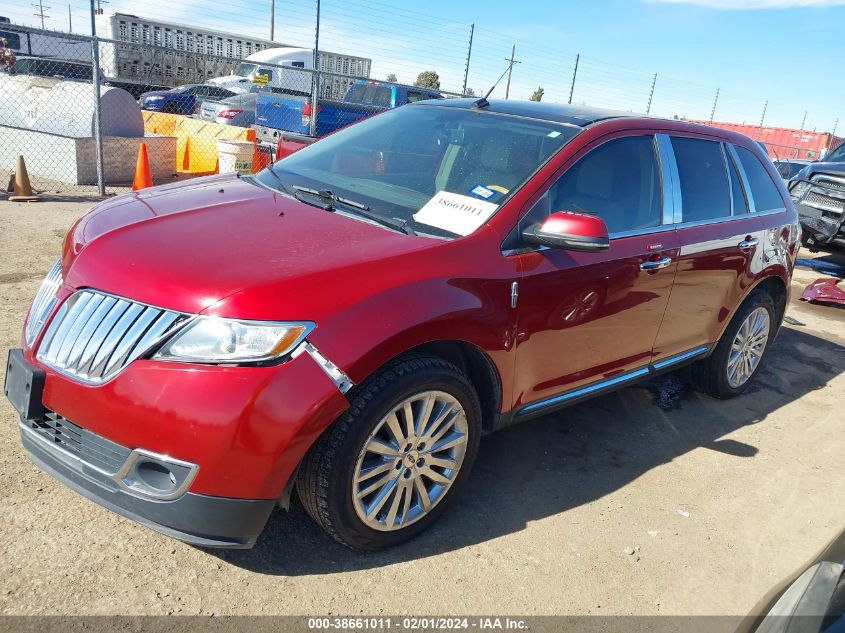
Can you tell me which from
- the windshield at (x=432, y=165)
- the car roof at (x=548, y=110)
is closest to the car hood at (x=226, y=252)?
the windshield at (x=432, y=165)

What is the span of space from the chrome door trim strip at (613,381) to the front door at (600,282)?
20 millimetres

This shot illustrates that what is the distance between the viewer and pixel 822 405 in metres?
5.10

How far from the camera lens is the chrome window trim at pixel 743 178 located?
4449 millimetres

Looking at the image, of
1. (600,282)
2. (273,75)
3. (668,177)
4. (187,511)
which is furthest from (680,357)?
(273,75)

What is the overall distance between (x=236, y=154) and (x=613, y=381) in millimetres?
6969

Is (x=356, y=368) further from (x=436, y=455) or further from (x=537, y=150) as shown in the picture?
(x=537, y=150)

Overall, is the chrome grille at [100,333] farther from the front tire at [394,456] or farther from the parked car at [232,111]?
the parked car at [232,111]

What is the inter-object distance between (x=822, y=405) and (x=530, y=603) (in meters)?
3.58

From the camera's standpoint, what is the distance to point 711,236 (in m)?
4.01

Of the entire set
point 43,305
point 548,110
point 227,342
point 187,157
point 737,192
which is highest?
point 548,110

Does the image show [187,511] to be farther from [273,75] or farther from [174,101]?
[273,75]

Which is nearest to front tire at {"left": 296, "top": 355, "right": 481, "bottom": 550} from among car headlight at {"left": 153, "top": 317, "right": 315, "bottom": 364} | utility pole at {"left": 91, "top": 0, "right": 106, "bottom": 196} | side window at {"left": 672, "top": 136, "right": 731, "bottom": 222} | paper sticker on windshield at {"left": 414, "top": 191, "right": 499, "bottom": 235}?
car headlight at {"left": 153, "top": 317, "right": 315, "bottom": 364}

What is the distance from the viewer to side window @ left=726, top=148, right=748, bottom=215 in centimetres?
434

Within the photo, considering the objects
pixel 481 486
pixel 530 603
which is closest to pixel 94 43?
pixel 481 486
